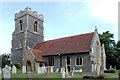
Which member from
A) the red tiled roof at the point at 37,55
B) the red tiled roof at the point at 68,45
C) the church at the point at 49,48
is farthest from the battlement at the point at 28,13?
the red tiled roof at the point at 37,55

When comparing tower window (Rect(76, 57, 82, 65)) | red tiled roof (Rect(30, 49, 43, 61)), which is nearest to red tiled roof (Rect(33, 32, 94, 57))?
red tiled roof (Rect(30, 49, 43, 61))

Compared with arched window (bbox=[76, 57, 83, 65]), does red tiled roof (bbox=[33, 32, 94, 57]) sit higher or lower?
higher

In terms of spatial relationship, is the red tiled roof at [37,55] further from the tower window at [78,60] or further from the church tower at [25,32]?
the tower window at [78,60]

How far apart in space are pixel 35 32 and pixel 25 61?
7.50 metres

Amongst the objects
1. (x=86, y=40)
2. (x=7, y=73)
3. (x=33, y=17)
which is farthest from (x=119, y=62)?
(x=7, y=73)

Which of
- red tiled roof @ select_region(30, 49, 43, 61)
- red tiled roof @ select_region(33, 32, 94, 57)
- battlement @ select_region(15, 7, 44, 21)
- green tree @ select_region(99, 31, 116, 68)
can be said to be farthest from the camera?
green tree @ select_region(99, 31, 116, 68)

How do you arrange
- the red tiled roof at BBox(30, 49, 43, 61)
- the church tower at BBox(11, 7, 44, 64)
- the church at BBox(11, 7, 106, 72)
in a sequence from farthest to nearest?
1. the church tower at BBox(11, 7, 44, 64)
2. the red tiled roof at BBox(30, 49, 43, 61)
3. the church at BBox(11, 7, 106, 72)

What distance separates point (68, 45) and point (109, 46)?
1680 cm

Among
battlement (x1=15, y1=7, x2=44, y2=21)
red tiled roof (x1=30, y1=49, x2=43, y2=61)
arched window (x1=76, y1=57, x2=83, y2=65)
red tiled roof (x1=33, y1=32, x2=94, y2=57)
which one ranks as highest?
battlement (x1=15, y1=7, x2=44, y2=21)

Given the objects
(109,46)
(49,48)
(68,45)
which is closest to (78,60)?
(68,45)

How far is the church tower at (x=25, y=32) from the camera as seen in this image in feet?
143

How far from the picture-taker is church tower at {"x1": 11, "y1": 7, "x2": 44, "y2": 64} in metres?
43.6

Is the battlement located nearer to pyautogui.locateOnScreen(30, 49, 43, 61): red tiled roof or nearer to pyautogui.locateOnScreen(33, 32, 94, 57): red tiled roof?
pyautogui.locateOnScreen(33, 32, 94, 57): red tiled roof

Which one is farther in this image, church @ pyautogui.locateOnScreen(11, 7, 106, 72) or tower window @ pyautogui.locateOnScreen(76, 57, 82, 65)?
tower window @ pyautogui.locateOnScreen(76, 57, 82, 65)
